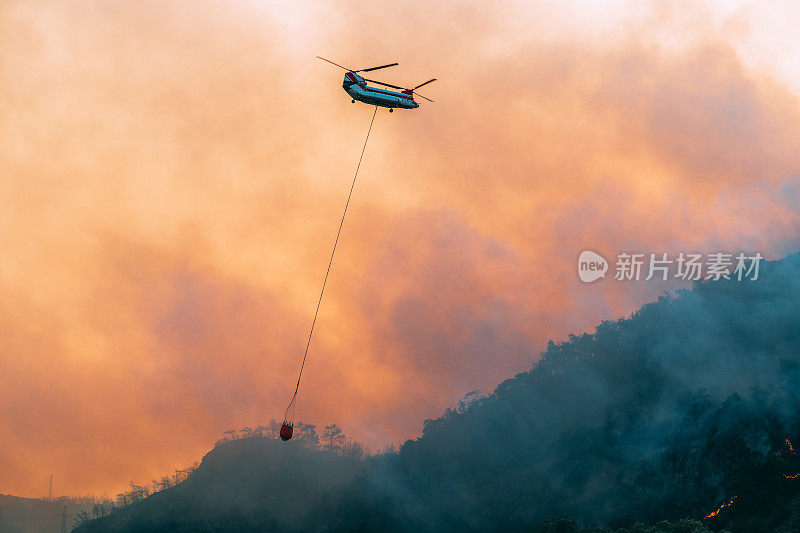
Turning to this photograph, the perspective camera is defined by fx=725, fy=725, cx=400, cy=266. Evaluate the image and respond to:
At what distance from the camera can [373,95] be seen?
68.1 meters

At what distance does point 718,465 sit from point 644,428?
72.8 ft

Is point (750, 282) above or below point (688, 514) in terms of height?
above

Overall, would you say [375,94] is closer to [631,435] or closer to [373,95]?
[373,95]

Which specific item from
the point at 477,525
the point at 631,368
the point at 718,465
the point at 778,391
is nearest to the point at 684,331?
the point at 631,368

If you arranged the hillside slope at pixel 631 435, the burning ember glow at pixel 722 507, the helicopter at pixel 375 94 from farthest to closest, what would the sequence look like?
the hillside slope at pixel 631 435
the burning ember glow at pixel 722 507
the helicopter at pixel 375 94

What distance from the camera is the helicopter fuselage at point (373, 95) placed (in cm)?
Answer: 6725

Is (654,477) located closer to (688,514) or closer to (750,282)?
(688,514)

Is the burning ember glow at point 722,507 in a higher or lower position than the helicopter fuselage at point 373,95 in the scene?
lower

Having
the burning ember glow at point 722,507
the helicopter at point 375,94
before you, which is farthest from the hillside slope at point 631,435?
the helicopter at point 375,94

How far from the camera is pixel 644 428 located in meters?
171

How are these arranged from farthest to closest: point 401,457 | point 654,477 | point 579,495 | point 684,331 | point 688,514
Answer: point 401,457 < point 684,331 < point 579,495 < point 654,477 < point 688,514

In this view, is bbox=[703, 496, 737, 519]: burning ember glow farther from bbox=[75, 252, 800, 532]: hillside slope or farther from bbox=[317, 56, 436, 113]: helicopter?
bbox=[317, 56, 436, 113]: helicopter

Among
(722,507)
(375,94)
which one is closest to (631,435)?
(722,507)

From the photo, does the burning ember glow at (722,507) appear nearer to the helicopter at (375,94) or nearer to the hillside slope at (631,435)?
the hillside slope at (631,435)
